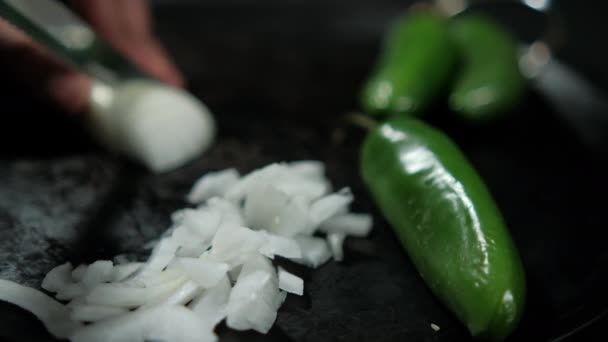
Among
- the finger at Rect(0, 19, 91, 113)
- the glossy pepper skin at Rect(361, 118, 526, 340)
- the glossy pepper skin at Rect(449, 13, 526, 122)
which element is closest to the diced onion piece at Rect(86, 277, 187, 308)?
the glossy pepper skin at Rect(361, 118, 526, 340)

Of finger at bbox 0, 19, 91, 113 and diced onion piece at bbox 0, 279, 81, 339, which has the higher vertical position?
finger at bbox 0, 19, 91, 113

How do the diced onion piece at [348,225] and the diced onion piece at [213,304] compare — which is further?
the diced onion piece at [348,225]

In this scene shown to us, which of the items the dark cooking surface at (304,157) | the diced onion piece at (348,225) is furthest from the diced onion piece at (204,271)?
the diced onion piece at (348,225)

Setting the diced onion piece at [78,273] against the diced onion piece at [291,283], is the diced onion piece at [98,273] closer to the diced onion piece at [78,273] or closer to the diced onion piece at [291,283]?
the diced onion piece at [78,273]

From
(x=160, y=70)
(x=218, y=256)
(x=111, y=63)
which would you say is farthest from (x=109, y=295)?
(x=160, y=70)

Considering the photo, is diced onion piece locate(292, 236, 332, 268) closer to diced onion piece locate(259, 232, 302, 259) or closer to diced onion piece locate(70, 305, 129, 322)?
diced onion piece locate(259, 232, 302, 259)

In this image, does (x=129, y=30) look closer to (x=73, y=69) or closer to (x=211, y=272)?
(x=73, y=69)

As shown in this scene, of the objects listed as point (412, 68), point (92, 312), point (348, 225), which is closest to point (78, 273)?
point (92, 312)
